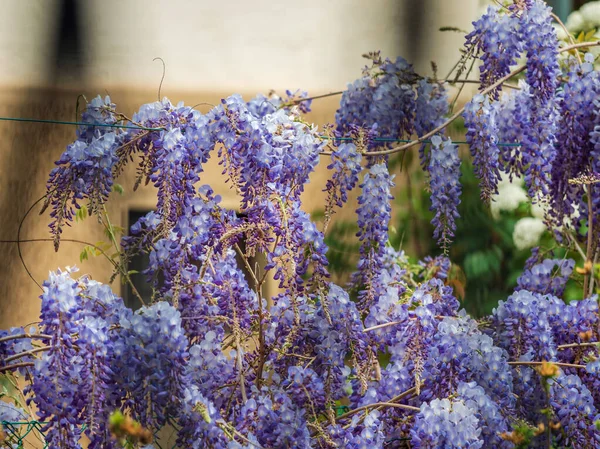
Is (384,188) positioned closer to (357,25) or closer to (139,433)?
(139,433)

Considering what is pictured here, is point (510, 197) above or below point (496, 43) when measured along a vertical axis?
above

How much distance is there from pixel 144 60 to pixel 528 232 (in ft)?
6.48

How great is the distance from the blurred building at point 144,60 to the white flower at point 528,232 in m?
0.87

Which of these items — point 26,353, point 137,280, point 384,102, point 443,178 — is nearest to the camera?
point 26,353

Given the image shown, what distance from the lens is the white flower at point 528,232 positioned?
4266mm

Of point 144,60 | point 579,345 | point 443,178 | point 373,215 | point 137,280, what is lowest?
point 579,345

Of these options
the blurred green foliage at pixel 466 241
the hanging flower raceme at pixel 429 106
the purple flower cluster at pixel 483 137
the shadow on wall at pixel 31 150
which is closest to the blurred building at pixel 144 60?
the shadow on wall at pixel 31 150

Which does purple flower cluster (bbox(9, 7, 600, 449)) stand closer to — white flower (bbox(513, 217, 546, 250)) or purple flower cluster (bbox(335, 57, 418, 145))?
purple flower cluster (bbox(335, 57, 418, 145))

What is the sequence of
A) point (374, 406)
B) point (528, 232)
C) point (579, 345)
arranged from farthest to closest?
point (528, 232) < point (579, 345) < point (374, 406)

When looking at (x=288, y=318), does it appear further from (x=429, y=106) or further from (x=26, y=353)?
(x=429, y=106)

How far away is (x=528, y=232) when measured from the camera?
168 inches

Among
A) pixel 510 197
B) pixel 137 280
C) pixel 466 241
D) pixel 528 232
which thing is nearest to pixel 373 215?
pixel 137 280

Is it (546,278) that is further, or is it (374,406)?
(546,278)

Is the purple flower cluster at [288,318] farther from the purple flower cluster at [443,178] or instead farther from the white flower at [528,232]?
the white flower at [528,232]
